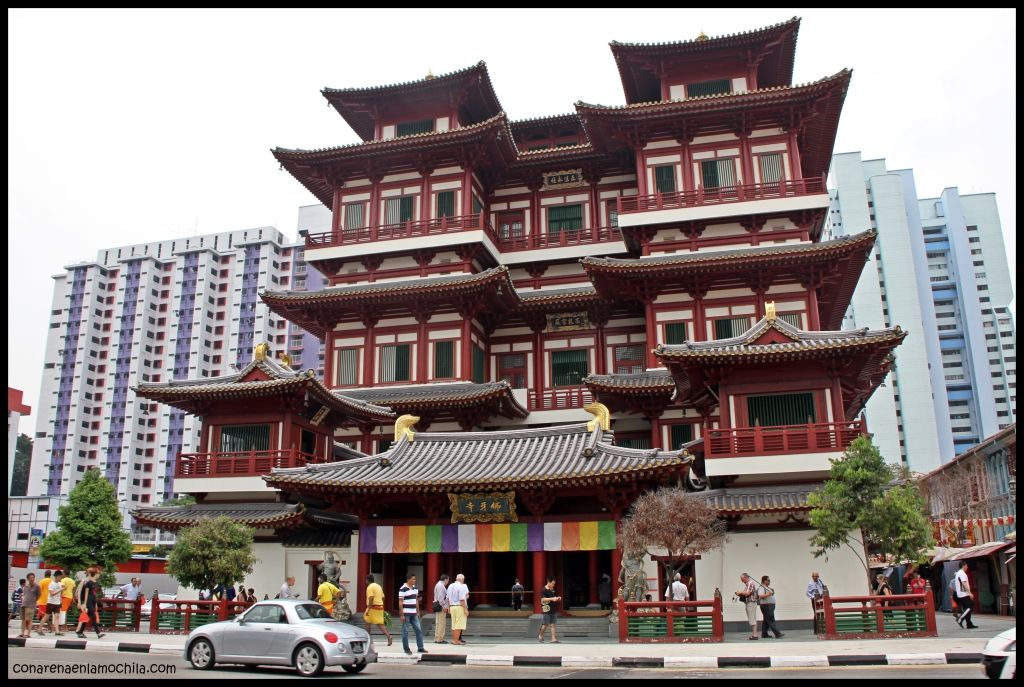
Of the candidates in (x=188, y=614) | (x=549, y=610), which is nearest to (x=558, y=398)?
(x=549, y=610)

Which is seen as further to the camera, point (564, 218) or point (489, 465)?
point (564, 218)

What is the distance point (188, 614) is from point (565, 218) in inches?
1020

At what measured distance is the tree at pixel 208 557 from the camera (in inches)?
947

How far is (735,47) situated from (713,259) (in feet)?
37.1

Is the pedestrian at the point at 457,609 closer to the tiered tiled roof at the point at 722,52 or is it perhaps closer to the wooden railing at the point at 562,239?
the wooden railing at the point at 562,239

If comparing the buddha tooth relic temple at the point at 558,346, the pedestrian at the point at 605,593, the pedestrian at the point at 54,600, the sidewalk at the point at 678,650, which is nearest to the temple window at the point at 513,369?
the buddha tooth relic temple at the point at 558,346

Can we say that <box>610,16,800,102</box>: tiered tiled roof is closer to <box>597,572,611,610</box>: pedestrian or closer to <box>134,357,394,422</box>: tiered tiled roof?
<box>134,357,394,422</box>: tiered tiled roof

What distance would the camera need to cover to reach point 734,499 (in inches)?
1022

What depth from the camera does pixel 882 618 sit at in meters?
20.5

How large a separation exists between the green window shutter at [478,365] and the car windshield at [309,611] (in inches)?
845

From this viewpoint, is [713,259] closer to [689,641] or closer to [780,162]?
[780,162]

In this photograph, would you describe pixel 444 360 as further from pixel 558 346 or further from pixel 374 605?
pixel 374 605

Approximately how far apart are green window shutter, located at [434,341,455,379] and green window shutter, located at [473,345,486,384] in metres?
1.22

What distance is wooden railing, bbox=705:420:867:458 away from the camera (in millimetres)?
26312
